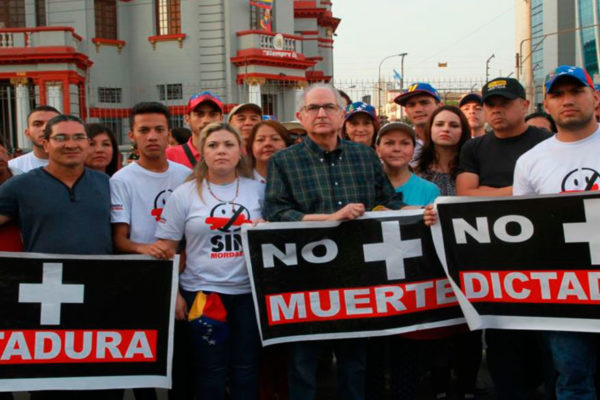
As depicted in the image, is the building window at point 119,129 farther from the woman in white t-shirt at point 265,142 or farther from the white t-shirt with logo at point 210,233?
the white t-shirt with logo at point 210,233

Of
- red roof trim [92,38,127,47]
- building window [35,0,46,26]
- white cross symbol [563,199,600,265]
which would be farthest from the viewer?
red roof trim [92,38,127,47]

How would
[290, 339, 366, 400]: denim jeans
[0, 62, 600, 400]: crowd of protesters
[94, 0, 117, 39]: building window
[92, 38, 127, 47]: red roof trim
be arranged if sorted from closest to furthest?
[0, 62, 600, 400]: crowd of protesters < [290, 339, 366, 400]: denim jeans < [92, 38, 127, 47]: red roof trim < [94, 0, 117, 39]: building window

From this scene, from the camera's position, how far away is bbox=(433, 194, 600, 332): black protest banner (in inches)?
146

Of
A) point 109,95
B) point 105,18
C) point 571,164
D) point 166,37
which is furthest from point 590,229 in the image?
point 105,18

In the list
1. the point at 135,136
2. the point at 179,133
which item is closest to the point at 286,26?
the point at 179,133

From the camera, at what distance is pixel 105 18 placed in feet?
98.7

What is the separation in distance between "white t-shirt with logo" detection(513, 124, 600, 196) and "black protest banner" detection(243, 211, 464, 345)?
2.49ft

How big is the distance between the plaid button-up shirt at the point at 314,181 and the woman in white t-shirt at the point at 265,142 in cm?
67

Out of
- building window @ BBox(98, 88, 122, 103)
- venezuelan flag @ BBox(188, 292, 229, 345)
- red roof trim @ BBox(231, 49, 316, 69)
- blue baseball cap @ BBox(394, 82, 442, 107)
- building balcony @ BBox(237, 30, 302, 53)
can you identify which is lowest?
venezuelan flag @ BBox(188, 292, 229, 345)

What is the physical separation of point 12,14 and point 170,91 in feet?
25.5

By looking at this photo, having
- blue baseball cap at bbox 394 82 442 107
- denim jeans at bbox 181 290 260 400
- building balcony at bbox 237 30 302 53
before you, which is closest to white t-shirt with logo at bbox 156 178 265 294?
denim jeans at bbox 181 290 260 400

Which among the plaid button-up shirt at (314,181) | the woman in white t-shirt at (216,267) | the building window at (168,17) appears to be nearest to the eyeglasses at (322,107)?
the plaid button-up shirt at (314,181)

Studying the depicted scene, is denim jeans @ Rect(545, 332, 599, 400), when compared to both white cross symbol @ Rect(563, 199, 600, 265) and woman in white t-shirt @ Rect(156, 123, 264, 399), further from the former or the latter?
woman in white t-shirt @ Rect(156, 123, 264, 399)

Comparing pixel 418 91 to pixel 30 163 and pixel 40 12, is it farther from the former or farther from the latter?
pixel 40 12
